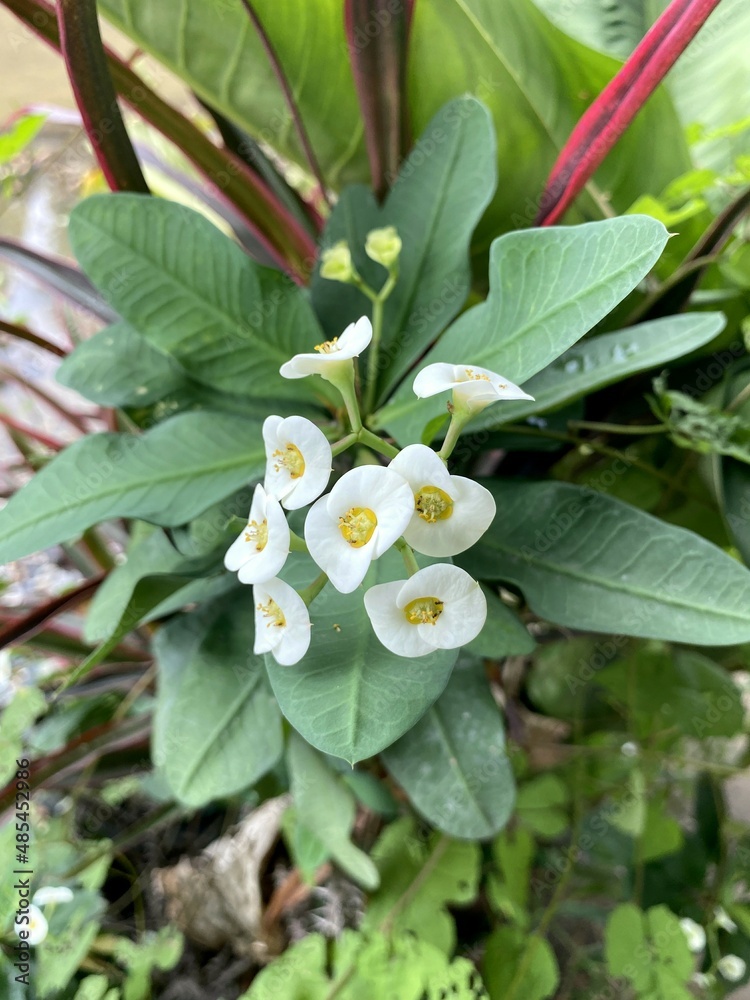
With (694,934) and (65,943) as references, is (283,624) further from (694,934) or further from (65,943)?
(694,934)

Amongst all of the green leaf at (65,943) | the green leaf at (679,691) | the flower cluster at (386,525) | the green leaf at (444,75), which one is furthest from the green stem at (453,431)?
the green leaf at (65,943)

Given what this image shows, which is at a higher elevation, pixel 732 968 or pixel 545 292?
pixel 545 292

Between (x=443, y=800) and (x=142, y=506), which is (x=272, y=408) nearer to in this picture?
(x=142, y=506)

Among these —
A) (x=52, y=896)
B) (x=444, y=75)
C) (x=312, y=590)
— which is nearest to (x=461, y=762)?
(x=312, y=590)

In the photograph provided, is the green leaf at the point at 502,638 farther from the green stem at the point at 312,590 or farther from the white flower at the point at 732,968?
the white flower at the point at 732,968

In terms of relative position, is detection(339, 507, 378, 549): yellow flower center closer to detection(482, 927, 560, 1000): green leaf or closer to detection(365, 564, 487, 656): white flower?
detection(365, 564, 487, 656): white flower

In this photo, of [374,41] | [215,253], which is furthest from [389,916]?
[374,41]
